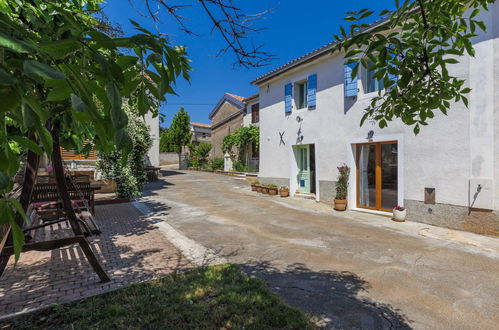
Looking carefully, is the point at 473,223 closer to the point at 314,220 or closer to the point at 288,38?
the point at 314,220

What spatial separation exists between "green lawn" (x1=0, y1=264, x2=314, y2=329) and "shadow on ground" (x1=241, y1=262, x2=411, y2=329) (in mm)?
281

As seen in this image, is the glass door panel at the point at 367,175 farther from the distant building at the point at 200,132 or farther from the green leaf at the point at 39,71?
the distant building at the point at 200,132

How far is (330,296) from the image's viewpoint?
353 cm

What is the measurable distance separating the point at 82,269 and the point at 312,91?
32.6 feet

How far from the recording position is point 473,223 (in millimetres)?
6543

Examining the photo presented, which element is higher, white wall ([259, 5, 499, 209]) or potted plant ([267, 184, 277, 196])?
white wall ([259, 5, 499, 209])

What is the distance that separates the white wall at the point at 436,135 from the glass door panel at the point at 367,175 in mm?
321

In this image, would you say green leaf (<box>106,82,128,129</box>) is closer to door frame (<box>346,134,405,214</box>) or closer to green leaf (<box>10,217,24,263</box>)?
green leaf (<box>10,217,24,263</box>)

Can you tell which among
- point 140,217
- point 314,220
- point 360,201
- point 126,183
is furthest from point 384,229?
point 126,183

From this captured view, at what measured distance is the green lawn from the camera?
9.35ft

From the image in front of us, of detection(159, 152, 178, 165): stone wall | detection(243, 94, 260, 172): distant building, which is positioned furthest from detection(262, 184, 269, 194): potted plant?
detection(159, 152, 178, 165): stone wall

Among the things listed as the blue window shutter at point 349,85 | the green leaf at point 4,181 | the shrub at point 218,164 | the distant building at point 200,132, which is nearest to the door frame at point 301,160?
the blue window shutter at point 349,85

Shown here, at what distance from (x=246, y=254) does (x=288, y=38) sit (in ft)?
12.7

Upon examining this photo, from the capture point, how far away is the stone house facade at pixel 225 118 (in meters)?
25.2
